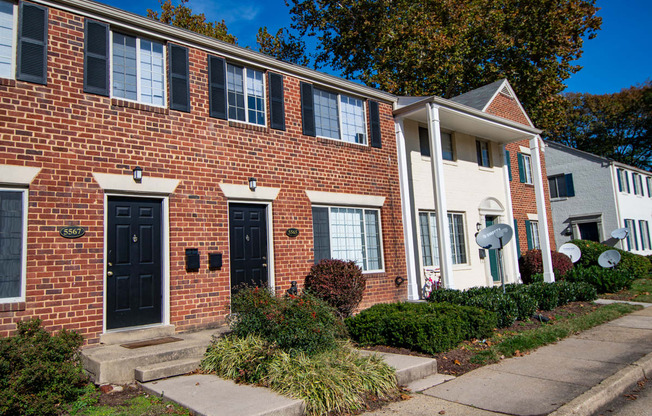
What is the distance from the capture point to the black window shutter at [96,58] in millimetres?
7469

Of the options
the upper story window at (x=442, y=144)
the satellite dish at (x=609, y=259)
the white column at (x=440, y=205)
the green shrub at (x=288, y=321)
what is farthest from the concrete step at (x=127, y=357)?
the satellite dish at (x=609, y=259)

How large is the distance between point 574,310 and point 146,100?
10.6 meters

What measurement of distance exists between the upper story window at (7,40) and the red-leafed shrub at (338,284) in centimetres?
624

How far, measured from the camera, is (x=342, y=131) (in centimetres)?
1145

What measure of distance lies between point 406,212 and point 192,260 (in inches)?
241

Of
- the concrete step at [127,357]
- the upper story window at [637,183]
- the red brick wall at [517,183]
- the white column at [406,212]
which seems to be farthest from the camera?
the upper story window at [637,183]

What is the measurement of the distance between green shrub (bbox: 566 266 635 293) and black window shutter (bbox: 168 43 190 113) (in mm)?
12331

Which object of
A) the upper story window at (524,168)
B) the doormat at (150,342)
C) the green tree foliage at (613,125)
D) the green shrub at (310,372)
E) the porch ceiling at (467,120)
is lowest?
the green shrub at (310,372)

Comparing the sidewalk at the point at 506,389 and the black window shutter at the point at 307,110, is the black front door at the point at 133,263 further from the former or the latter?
the black window shutter at the point at 307,110

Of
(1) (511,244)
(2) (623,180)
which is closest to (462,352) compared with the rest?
(1) (511,244)

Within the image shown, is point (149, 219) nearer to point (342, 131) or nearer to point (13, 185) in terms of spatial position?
point (13, 185)

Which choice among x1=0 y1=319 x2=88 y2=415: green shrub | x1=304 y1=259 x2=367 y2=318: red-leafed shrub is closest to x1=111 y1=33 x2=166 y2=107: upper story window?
x1=0 y1=319 x2=88 y2=415: green shrub

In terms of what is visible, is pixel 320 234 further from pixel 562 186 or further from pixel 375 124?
pixel 562 186

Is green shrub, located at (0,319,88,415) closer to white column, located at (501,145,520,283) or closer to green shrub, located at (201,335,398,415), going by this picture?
green shrub, located at (201,335,398,415)
